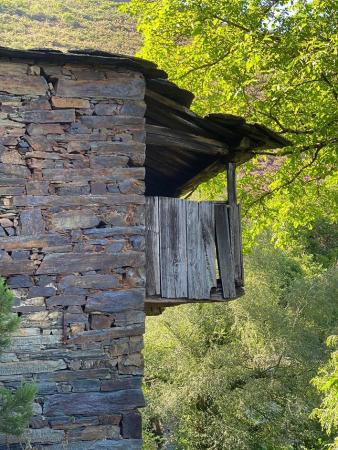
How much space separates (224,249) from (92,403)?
2.33 metres

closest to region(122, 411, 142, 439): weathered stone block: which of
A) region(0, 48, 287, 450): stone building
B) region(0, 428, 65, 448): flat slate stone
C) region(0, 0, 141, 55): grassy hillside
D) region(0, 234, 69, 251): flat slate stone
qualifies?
region(0, 48, 287, 450): stone building

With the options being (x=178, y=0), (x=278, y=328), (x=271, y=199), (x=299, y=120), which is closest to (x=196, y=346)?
(x=278, y=328)

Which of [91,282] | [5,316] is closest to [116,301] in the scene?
[91,282]

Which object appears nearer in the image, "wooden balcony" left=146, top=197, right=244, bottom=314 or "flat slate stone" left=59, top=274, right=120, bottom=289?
"flat slate stone" left=59, top=274, right=120, bottom=289

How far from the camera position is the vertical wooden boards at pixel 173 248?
729 cm

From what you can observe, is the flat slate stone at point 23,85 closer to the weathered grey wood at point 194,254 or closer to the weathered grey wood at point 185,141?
the weathered grey wood at point 185,141

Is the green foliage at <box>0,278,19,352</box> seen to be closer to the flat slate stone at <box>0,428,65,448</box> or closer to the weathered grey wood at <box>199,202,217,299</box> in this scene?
the flat slate stone at <box>0,428,65,448</box>

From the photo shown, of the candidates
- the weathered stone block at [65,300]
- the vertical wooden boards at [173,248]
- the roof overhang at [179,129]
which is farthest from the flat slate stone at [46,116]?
the weathered stone block at [65,300]

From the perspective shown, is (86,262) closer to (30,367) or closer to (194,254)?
(30,367)

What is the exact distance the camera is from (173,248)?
7.39 m

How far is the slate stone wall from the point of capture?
20.8ft

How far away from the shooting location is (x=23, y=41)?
36.8 metres

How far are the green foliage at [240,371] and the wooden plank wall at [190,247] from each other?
7.93m

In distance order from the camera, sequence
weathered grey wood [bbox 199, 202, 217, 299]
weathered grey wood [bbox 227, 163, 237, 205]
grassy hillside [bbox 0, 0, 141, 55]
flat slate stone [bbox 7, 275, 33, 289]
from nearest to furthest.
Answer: flat slate stone [bbox 7, 275, 33, 289] → weathered grey wood [bbox 199, 202, 217, 299] → weathered grey wood [bbox 227, 163, 237, 205] → grassy hillside [bbox 0, 0, 141, 55]
